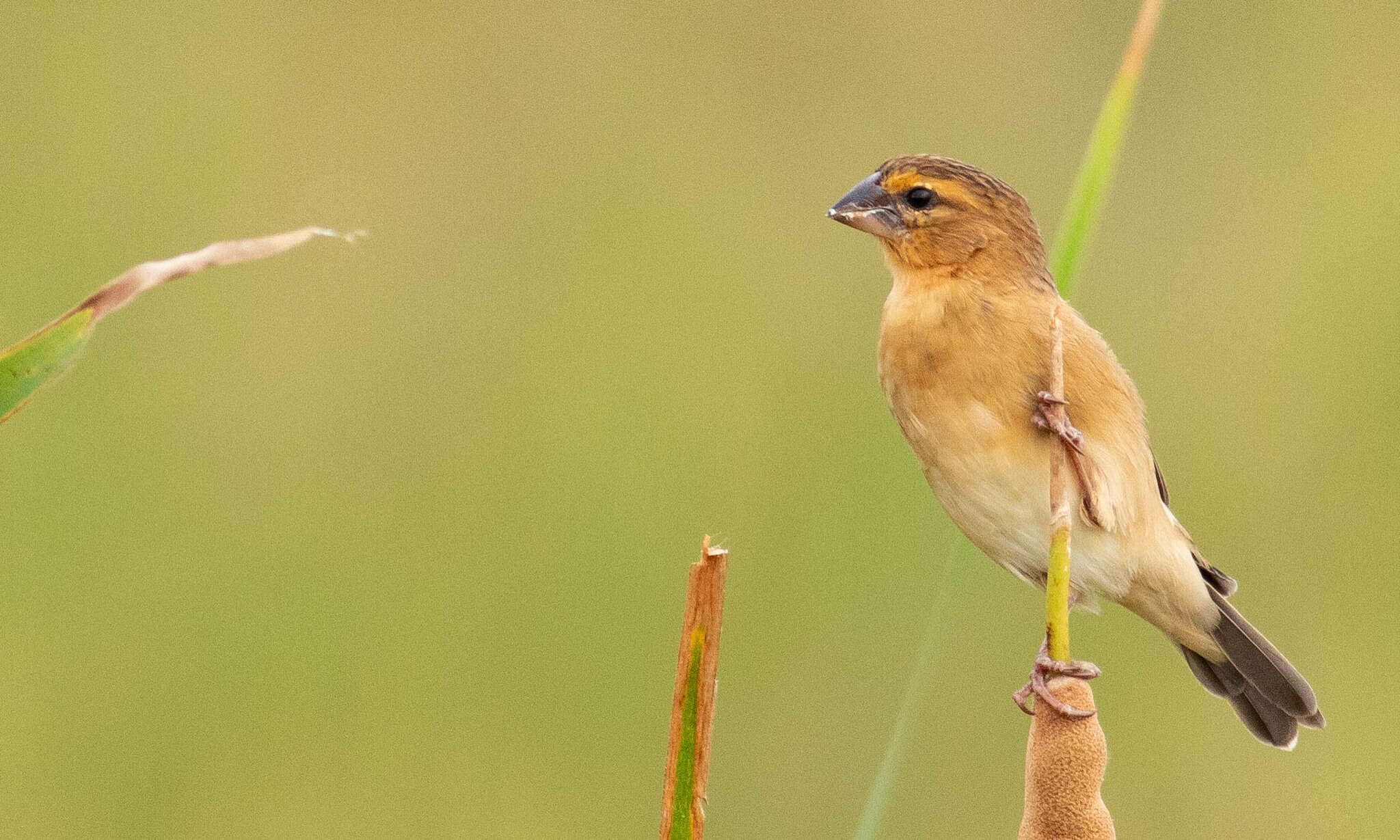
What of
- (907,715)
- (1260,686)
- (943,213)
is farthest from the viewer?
(1260,686)

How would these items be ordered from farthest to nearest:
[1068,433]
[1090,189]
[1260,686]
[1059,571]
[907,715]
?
1. [1260,686]
2. [1068,433]
3. [1090,189]
4. [907,715]
5. [1059,571]

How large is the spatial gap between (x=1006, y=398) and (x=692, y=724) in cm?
129

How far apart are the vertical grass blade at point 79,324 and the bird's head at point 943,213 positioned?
4.81 ft

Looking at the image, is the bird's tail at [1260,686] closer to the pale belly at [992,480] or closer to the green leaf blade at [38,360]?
the pale belly at [992,480]

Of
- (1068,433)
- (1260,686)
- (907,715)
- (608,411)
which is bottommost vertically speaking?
(1260,686)

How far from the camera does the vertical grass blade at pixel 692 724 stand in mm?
1487

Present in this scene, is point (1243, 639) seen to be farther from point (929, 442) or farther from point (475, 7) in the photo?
point (475, 7)

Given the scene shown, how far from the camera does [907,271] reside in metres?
2.87

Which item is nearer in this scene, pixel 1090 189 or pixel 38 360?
pixel 38 360

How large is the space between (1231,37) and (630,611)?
8.78ft

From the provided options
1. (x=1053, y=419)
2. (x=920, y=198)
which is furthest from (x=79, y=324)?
(x=920, y=198)

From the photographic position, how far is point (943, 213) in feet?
9.29

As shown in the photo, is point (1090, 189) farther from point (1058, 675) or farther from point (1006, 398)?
point (1058, 675)

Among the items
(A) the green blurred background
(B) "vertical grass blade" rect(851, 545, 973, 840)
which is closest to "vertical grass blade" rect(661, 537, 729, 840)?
(B) "vertical grass blade" rect(851, 545, 973, 840)
